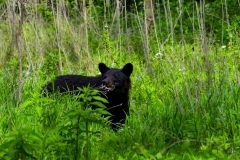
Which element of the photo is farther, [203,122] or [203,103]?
[203,103]

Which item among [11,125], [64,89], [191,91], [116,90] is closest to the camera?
[11,125]

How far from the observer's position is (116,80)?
6418mm

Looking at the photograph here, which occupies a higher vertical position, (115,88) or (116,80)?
(116,80)

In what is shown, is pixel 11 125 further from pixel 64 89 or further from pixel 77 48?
pixel 77 48

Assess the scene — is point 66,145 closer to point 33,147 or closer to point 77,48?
point 33,147

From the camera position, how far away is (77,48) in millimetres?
8172

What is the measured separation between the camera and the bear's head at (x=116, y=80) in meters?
6.30

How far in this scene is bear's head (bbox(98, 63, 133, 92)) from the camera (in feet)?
20.7

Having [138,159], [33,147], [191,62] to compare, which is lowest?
[138,159]

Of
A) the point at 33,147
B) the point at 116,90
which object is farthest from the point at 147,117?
the point at 33,147

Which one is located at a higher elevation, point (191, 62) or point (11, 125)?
point (191, 62)

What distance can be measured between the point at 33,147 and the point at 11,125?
1689 mm

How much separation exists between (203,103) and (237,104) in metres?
0.37

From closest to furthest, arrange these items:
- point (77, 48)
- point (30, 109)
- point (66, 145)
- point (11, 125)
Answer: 1. point (66, 145)
2. point (11, 125)
3. point (30, 109)
4. point (77, 48)
